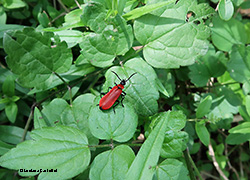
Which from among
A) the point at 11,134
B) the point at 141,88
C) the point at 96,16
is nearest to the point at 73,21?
the point at 96,16

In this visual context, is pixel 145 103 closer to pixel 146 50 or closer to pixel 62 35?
pixel 146 50

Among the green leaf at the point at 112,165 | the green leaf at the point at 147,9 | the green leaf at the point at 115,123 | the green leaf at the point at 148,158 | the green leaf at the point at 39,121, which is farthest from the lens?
the green leaf at the point at 39,121

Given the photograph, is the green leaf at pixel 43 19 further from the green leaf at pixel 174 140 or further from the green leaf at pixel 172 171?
the green leaf at pixel 172 171

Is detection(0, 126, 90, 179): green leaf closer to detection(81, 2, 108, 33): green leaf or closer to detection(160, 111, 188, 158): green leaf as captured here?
detection(160, 111, 188, 158): green leaf

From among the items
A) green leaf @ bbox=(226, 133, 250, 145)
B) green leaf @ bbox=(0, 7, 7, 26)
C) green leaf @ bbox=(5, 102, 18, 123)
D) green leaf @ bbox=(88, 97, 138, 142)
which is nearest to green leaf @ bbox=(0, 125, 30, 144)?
green leaf @ bbox=(5, 102, 18, 123)

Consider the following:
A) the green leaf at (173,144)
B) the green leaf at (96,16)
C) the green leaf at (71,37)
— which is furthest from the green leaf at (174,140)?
the green leaf at (71,37)

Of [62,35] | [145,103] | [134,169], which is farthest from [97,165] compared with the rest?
[62,35]

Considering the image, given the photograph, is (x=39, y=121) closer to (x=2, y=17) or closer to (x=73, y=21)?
(x=73, y=21)
